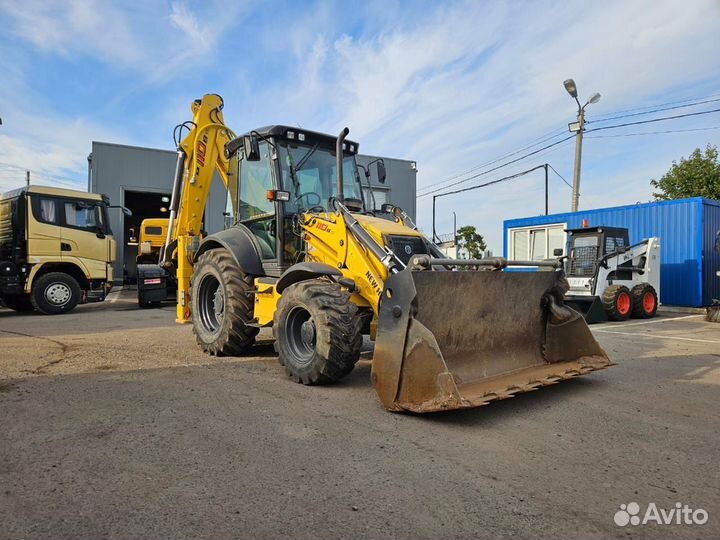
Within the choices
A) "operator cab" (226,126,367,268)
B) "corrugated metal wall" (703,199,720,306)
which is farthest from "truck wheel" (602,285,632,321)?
"operator cab" (226,126,367,268)

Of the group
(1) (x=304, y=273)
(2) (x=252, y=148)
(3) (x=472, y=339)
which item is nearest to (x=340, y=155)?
(2) (x=252, y=148)

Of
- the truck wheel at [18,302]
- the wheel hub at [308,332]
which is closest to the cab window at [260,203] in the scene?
the wheel hub at [308,332]

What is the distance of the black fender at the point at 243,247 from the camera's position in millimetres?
6254

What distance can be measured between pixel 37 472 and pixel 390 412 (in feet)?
8.07

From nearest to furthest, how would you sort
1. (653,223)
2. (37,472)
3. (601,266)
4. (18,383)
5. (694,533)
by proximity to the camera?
(694,533) → (37,472) → (18,383) → (601,266) → (653,223)

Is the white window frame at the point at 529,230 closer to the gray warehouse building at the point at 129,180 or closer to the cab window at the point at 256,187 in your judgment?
the gray warehouse building at the point at 129,180

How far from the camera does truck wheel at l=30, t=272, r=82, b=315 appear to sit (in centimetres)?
1235

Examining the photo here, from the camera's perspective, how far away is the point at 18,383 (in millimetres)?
4883

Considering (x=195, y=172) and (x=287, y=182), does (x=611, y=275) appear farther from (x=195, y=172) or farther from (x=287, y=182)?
(x=195, y=172)

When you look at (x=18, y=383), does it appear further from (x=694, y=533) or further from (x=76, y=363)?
(x=694, y=533)

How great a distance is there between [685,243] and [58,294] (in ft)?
59.2

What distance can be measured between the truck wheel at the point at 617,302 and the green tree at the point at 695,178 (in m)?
15.9

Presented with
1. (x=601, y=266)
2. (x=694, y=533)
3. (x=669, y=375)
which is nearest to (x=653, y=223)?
(x=601, y=266)

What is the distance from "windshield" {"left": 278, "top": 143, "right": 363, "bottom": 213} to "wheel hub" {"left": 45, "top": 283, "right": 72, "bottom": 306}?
956 centimetres
